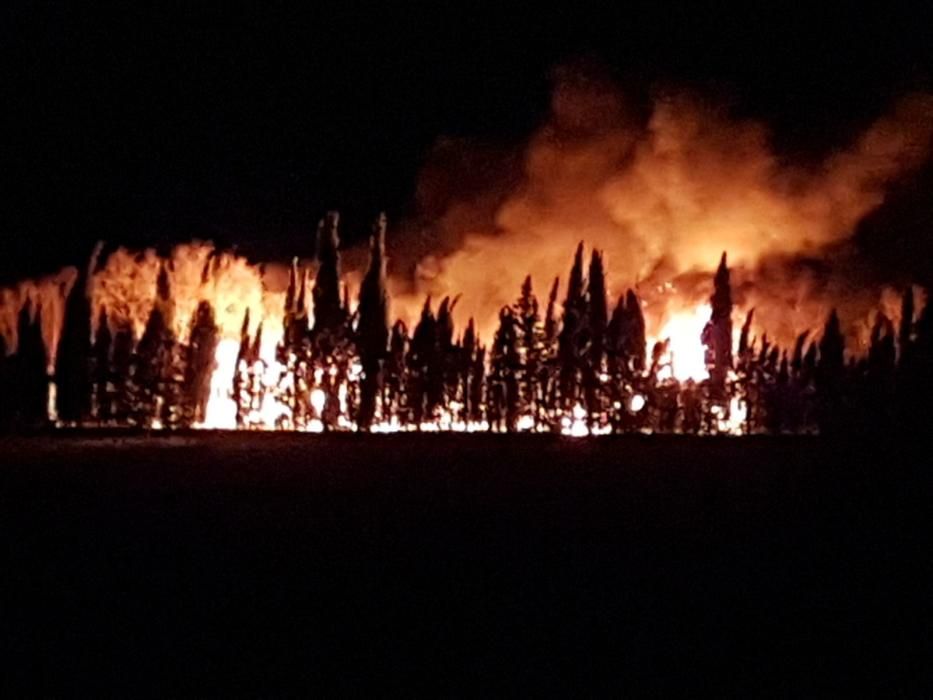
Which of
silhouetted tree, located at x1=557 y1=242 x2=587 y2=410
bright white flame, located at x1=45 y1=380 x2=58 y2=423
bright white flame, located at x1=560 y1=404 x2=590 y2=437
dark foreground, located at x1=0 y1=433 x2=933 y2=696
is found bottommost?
dark foreground, located at x1=0 y1=433 x2=933 y2=696

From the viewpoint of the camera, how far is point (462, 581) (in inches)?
328

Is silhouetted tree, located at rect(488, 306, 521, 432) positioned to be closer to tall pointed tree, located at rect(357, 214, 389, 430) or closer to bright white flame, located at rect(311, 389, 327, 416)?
tall pointed tree, located at rect(357, 214, 389, 430)

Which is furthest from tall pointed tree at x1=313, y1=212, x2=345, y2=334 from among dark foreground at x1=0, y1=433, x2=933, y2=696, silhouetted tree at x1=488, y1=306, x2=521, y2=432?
dark foreground at x1=0, y1=433, x2=933, y2=696

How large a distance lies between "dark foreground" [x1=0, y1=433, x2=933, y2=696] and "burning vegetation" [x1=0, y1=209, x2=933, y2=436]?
11.6 metres

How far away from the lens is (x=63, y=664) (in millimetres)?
6211

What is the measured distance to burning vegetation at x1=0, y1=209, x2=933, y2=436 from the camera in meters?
26.9

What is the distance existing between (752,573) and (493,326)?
23311mm

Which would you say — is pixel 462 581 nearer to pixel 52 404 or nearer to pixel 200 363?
pixel 200 363

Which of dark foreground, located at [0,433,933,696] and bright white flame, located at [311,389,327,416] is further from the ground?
bright white flame, located at [311,389,327,416]

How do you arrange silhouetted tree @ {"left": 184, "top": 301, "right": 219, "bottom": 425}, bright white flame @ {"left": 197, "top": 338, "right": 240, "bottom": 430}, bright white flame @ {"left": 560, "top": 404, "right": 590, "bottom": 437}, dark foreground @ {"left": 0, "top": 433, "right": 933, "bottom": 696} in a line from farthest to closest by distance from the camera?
bright white flame @ {"left": 197, "top": 338, "right": 240, "bottom": 430}, silhouetted tree @ {"left": 184, "top": 301, "right": 219, "bottom": 425}, bright white flame @ {"left": 560, "top": 404, "right": 590, "bottom": 437}, dark foreground @ {"left": 0, "top": 433, "right": 933, "bottom": 696}

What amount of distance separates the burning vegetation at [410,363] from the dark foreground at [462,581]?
11611mm

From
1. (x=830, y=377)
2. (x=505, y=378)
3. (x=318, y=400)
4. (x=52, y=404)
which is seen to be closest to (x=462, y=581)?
(x=505, y=378)

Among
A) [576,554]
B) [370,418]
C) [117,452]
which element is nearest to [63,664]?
[576,554]

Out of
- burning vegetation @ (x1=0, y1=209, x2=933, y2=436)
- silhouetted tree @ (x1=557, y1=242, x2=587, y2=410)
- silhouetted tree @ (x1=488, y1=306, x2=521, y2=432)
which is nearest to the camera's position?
burning vegetation @ (x1=0, y1=209, x2=933, y2=436)
